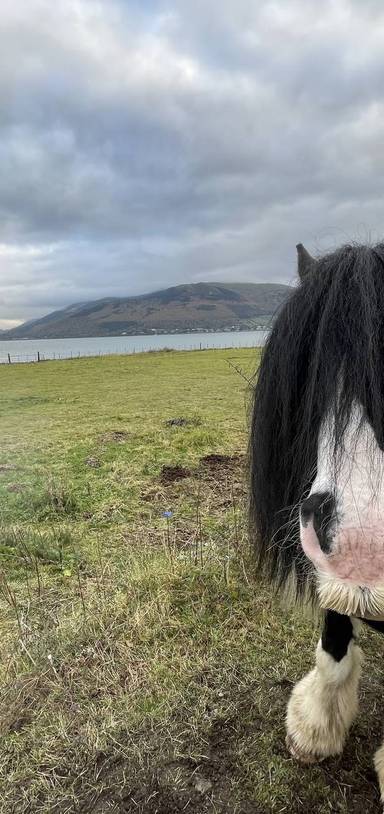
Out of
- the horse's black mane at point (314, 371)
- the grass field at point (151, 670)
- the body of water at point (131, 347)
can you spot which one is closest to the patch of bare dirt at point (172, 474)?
the grass field at point (151, 670)

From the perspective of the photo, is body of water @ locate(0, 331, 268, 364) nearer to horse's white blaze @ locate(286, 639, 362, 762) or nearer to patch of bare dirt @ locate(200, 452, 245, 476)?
horse's white blaze @ locate(286, 639, 362, 762)

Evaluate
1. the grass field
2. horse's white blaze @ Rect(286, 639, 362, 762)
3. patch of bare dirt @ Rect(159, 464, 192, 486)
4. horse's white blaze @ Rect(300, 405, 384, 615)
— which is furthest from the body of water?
patch of bare dirt @ Rect(159, 464, 192, 486)

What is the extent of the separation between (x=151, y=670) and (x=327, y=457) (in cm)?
201

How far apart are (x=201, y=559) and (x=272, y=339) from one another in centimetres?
236

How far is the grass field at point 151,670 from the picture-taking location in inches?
75.0

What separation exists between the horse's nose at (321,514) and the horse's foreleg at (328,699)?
3.62 feet

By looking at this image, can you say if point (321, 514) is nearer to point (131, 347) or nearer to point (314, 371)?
point (314, 371)

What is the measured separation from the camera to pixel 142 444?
8.20m

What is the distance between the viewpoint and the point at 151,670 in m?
2.55

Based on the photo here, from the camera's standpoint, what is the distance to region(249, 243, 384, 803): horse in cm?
110

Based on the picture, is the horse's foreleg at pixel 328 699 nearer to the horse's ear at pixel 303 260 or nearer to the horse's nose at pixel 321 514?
the horse's nose at pixel 321 514

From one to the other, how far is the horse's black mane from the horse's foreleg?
2.09 ft

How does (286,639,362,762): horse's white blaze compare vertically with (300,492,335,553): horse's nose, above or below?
below

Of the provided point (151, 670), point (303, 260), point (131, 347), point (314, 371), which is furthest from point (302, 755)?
point (131, 347)
